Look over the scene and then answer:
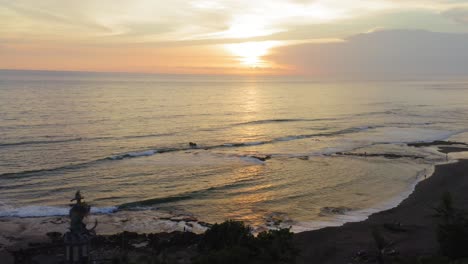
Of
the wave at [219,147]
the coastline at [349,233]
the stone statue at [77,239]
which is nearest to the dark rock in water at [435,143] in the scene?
the wave at [219,147]

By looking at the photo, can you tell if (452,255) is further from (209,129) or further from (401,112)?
(401,112)

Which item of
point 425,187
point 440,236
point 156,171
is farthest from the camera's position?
point 156,171

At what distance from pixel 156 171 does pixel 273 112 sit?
73842mm

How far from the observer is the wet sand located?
95.8 ft

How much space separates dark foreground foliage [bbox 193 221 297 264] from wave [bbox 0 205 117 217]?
13.5 meters

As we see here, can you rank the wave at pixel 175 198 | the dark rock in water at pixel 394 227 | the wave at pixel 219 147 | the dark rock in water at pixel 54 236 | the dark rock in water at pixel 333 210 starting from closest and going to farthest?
1. the dark rock in water at pixel 54 236
2. the dark rock in water at pixel 394 227
3. the dark rock in water at pixel 333 210
4. the wave at pixel 175 198
5. the wave at pixel 219 147

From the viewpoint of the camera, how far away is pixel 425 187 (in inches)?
1825

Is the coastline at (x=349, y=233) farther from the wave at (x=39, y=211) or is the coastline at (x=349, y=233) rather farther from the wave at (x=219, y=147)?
the wave at (x=219, y=147)

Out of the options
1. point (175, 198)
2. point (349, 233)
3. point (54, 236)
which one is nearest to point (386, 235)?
point (349, 233)

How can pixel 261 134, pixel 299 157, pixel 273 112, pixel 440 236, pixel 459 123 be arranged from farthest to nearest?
pixel 273 112 → pixel 459 123 → pixel 261 134 → pixel 299 157 → pixel 440 236

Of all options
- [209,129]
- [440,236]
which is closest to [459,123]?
[209,129]

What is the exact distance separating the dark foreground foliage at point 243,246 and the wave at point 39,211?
531 inches

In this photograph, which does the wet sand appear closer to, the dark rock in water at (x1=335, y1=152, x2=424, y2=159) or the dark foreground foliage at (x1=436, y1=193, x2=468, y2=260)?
the dark foreground foliage at (x1=436, y1=193, x2=468, y2=260)

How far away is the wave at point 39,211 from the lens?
36406mm
